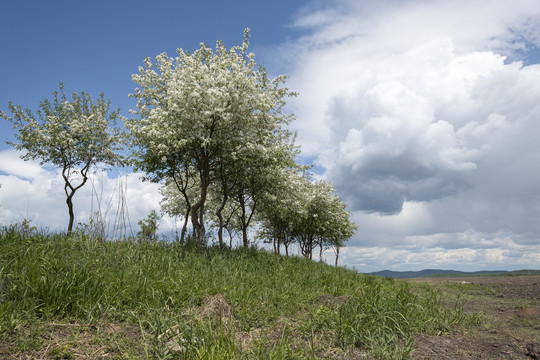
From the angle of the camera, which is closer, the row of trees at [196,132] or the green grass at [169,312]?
the green grass at [169,312]

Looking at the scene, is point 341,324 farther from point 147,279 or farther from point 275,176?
point 275,176

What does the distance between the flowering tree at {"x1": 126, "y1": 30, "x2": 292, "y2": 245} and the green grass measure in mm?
6247

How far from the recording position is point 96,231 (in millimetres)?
10484

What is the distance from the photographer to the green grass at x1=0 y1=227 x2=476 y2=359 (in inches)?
203

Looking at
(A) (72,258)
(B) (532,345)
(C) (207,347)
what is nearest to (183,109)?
(A) (72,258)

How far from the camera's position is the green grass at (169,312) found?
5.17 m

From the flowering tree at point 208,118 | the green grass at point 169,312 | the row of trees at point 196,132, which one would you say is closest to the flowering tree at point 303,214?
the row of trees at point 196,132

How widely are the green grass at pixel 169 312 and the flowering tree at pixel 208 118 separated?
20.5 ft

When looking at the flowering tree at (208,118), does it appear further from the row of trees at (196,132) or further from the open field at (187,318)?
the open field at (187,318)

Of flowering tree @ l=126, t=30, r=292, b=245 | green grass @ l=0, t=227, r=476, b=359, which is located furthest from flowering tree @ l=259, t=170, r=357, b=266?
green grass @ l=0, t=227, r=476, b=359

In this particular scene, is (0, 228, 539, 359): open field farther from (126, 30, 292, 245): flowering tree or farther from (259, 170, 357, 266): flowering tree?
(259, 170, 357, 266): flowering tree

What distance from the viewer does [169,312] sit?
6625 mm

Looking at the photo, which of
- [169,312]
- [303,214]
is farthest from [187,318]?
[303,214]

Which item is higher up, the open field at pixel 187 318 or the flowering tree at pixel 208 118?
the flowering tree at pixel 208 118
